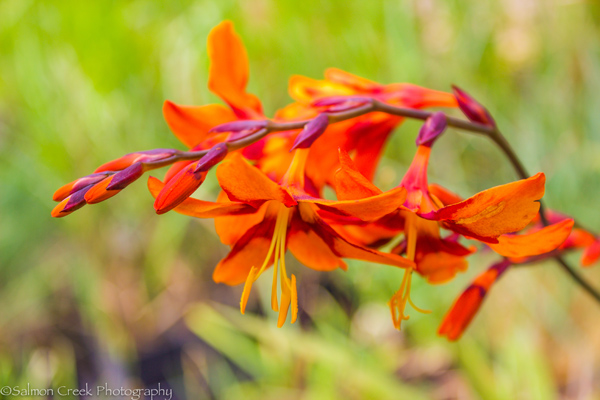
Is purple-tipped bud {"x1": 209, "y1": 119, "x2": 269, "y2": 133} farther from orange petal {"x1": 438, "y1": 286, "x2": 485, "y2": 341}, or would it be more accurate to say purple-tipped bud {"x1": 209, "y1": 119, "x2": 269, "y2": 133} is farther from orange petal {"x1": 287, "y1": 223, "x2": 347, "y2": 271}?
orange petal {"x1": 438, "y1": 286, "x2": 485, "y2": 341}

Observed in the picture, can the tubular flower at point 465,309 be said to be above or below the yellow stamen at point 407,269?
below

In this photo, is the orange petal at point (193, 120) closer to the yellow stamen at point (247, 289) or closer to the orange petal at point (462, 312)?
the yellow stamen at point (247, 289)

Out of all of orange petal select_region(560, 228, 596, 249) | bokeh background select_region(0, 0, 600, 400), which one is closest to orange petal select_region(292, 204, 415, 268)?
orange petal select_region(560, 228, 596, 249)

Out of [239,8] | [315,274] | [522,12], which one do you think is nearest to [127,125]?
[239,8]

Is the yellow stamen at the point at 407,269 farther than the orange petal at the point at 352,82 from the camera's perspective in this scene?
No

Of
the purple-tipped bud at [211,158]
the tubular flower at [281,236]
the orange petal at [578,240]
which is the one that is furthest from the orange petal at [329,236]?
the orange petal at [578,240]

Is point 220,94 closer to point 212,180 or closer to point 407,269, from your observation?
point 407,269

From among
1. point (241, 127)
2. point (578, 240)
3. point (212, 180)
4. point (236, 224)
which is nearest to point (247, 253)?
point (236, 224)
